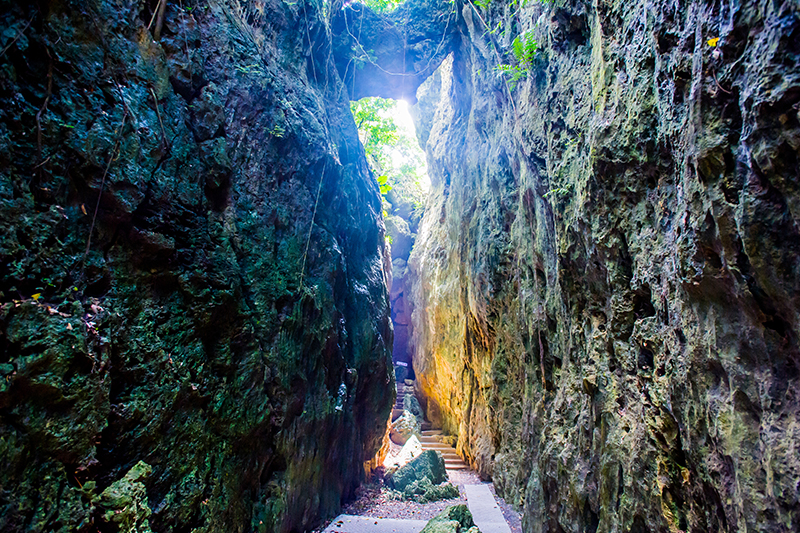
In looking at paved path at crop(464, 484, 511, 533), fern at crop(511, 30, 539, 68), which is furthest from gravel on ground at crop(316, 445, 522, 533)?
fern at crop(511, 30, 539, 68)

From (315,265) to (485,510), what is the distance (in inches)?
218

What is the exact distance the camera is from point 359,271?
8.34m

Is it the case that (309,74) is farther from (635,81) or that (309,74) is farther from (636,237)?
(636,237)

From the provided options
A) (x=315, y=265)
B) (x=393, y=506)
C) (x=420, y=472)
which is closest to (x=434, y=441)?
(x=420, y=472)

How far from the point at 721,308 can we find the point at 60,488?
176 inches

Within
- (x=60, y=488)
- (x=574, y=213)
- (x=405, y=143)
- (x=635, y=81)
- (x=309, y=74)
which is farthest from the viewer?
(x=405, y=143)

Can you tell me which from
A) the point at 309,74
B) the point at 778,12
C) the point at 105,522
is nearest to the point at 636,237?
the point at 778,12

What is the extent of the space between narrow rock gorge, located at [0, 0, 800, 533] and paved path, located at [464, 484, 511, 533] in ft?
1.94

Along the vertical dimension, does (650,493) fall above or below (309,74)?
below

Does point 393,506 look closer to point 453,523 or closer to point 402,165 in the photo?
point 453,523

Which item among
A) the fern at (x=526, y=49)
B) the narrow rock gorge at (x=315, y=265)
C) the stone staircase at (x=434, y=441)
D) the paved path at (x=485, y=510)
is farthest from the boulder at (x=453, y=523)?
the fern at (x=526, y=49)

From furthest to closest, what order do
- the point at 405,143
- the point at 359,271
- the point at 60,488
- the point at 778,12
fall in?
the point at 405,143, the point at 359,271, the point at 60,488, the point at 778,12

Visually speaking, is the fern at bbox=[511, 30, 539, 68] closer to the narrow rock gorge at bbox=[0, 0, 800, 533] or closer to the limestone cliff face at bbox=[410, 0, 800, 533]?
the narrow rock gorge at bbox=[0, 0, 800, 533]

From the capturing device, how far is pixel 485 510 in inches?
275
